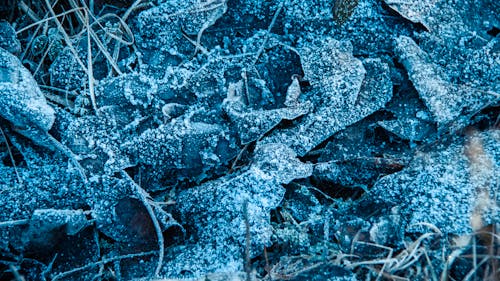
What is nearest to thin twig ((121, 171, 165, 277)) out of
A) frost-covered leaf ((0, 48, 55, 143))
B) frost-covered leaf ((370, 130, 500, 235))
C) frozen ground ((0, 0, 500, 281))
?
frozen ground ((0, 0, 500, 281))

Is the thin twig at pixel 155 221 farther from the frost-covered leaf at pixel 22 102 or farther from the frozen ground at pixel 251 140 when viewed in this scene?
the frost-covered leaf at pixel 22 102

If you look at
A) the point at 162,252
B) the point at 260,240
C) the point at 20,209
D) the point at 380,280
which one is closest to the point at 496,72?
the point at 380,280

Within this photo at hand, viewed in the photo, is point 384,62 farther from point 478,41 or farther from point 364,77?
point 478,41

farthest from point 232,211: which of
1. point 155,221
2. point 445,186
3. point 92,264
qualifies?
point 445,186

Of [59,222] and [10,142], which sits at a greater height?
[10,142]

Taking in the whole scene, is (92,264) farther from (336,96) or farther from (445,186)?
(445,186)

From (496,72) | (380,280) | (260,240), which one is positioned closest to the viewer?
(380,280)

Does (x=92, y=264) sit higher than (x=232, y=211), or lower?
lower

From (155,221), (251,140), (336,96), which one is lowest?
(155,221)

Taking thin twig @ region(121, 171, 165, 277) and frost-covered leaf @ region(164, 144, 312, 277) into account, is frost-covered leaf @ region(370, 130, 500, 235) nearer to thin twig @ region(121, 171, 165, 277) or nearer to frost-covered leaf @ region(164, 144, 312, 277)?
frost-covered leaf @ region(164, 144, 312, 277)
